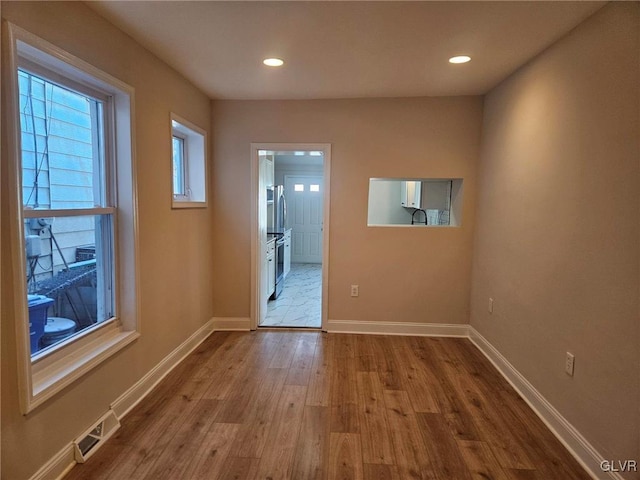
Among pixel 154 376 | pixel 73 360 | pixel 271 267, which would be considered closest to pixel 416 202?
pixel 271 267

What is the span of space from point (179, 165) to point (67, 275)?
174 centimetres

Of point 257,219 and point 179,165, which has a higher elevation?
point 179,165

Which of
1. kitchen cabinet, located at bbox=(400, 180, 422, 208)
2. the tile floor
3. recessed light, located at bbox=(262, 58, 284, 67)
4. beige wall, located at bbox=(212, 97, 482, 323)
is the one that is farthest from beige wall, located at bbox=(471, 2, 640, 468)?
the tile floor

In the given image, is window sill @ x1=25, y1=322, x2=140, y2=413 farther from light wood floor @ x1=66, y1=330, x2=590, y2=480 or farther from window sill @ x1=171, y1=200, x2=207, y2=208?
window sill @ x1=171, y1=200, x2=207, y2=208

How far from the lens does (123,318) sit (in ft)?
7.75

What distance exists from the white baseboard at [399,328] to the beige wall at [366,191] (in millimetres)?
53

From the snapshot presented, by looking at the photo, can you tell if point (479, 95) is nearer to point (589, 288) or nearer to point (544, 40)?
point (544, 40)

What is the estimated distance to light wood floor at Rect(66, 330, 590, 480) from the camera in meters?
1.85

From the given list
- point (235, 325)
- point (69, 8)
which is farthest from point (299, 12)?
point (235, 325)

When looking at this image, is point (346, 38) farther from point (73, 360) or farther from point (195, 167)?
point (73, 360)

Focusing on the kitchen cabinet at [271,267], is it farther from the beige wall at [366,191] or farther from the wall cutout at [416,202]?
the wall cutout at [416,202]

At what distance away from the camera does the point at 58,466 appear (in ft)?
5.76

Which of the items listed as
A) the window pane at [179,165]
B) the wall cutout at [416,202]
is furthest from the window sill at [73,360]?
the wall cutout at [416,202]

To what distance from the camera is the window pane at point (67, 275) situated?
174 centimetres
